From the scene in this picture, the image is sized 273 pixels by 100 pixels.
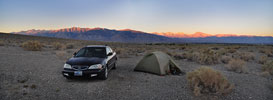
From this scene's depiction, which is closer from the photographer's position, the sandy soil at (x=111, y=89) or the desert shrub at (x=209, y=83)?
the sandy soil at (x=111, y=89)

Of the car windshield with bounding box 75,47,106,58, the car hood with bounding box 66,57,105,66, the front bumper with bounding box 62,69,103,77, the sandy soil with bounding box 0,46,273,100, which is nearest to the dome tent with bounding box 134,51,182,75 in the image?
the sandy soil with bounding box 0,46,273,100

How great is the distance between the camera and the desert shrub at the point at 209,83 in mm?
5074

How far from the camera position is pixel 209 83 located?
531 cm

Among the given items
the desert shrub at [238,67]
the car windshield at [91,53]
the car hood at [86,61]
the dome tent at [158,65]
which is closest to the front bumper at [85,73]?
the car hood at [86,61]

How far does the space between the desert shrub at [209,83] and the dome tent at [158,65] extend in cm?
223

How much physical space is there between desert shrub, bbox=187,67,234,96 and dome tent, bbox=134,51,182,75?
87.7 inches

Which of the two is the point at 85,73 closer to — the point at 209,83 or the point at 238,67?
the point at 209,83

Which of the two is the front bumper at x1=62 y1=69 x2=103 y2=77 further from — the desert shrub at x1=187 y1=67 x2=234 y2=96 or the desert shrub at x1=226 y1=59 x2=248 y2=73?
the desert shrub at x1=226 y1=59 x2=248 y2=73

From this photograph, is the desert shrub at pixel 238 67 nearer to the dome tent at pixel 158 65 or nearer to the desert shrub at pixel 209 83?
the dome tent at pixel 158 65

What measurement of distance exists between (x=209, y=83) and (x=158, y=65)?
2923 mm

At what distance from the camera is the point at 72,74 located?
5938 mm

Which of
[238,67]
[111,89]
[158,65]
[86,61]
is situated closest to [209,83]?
[158,65]

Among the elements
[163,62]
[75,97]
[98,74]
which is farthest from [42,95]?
[163,62]

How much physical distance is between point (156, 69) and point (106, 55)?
2.75 metres
